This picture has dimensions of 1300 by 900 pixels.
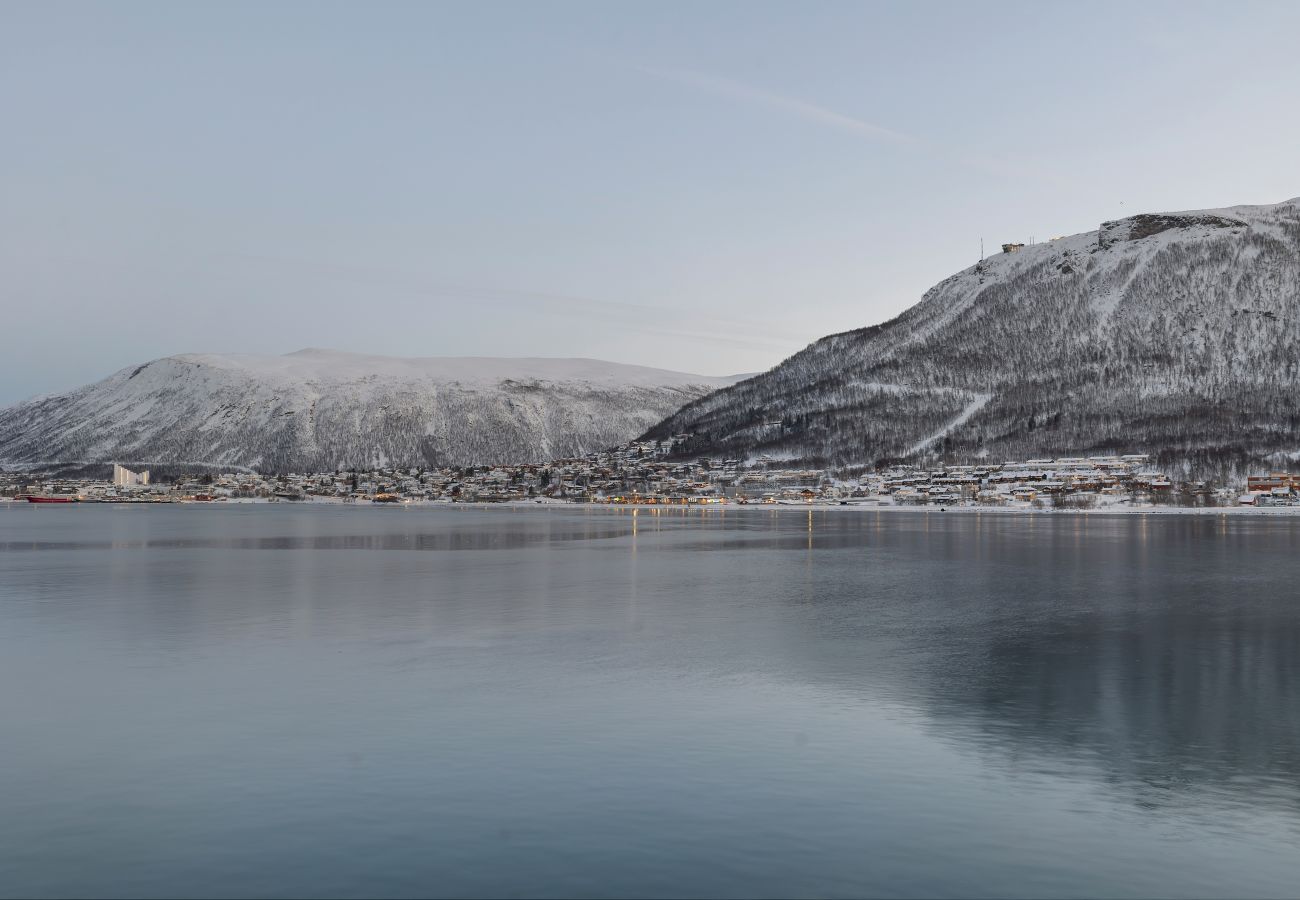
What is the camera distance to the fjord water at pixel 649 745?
19.1 m

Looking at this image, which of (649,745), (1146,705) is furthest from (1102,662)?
(649,745)

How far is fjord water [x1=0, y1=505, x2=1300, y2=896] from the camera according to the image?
19078 millimetres

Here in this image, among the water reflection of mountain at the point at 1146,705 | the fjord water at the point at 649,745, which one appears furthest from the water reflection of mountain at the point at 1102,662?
the fjord water at the point at 649,745

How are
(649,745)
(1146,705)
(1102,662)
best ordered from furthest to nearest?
(1102,662) < (1146,705) < (649,745)

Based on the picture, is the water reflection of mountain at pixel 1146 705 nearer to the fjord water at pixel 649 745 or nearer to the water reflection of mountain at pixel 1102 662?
the water reflection of mountain at pixel 1102 662

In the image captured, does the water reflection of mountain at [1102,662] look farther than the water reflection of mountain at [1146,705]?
Yes

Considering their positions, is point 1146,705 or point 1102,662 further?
point 1102,662

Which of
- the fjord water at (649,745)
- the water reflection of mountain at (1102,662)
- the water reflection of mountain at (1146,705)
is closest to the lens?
the fjord water at (649,745)

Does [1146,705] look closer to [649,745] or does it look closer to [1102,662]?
[1102,662]

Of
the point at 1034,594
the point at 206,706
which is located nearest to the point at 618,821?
the point at 206,706

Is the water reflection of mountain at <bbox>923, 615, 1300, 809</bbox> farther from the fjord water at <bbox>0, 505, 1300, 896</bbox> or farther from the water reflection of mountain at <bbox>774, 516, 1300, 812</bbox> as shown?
the fjord water at <bbox>0, 505, 1300, 896</bbox>

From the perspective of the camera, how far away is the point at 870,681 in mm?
37031

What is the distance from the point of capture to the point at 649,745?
27.7 metres

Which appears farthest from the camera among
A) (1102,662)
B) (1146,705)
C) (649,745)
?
(1102,662)
